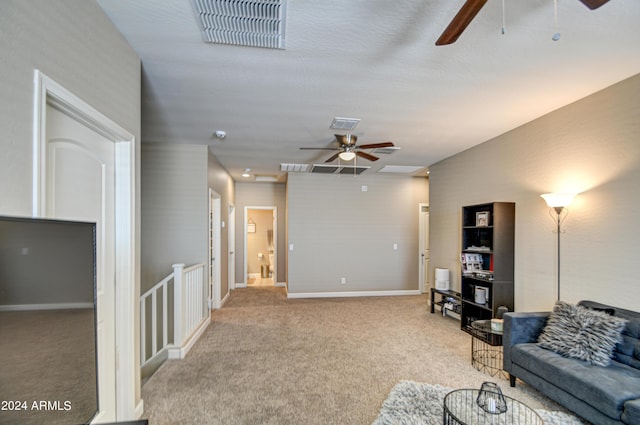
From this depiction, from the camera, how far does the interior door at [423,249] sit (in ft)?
22.4

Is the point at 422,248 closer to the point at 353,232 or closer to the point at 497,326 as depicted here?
the point at 353,232

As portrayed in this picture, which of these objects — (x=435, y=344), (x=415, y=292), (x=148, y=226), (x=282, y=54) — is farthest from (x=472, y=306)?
(x=148, y=226)

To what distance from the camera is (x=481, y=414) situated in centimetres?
180

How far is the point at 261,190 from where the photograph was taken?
302 inches

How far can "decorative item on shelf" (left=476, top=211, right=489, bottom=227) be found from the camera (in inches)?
159

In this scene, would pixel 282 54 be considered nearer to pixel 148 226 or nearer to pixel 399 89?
pixel 399 89

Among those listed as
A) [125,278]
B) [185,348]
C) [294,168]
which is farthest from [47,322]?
[294,168]

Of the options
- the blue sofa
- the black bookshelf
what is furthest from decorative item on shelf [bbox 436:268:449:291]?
the blue sofa

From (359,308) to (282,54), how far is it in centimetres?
453

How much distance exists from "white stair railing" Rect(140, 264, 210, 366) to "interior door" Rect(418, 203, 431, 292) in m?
4.59

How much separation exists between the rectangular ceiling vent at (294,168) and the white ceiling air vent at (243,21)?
3720 mm

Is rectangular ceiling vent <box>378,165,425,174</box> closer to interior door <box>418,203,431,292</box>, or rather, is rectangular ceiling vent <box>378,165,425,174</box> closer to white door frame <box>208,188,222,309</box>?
interior door <box>418,203,431,292</box>

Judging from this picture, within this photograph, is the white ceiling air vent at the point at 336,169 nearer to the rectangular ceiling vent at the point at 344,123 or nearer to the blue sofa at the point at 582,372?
the rectangular ceiling vent at the point at 344,123

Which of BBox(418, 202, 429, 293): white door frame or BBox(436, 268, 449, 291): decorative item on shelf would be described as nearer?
BBox(436, 268, 449, 291): decorative item on shelf
